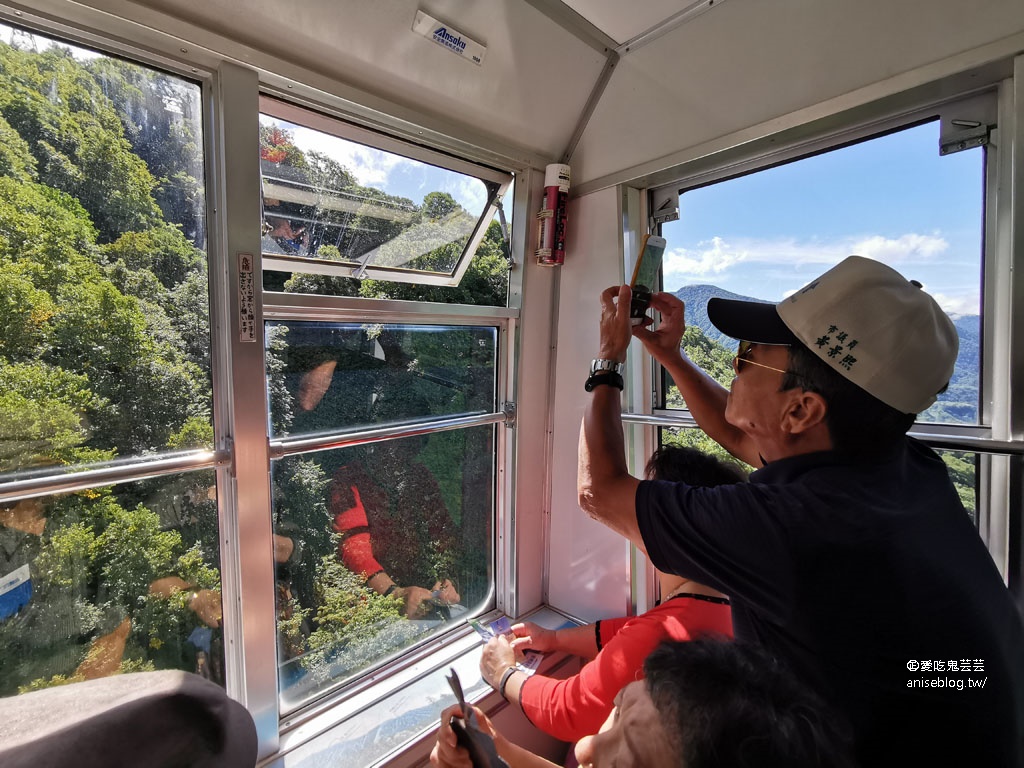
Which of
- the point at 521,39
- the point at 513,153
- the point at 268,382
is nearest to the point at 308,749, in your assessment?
the point at 268,382

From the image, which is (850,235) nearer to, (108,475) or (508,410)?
(508,410)

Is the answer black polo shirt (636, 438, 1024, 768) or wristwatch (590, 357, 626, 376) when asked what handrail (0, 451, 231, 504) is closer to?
wristwatch (590, 357, 626, 376)

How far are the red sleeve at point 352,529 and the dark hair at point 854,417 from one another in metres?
1.56

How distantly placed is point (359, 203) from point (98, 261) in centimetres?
82

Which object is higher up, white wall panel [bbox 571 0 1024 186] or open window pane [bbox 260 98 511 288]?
white wall panel [bbox 571 0 1024 186]

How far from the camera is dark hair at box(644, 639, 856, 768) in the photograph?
0.69 m

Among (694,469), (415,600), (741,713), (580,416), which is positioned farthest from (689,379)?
(415,600)

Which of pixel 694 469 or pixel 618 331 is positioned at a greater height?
pixel 618 331

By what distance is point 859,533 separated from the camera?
866 mm

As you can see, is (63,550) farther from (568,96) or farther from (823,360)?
(568,96)

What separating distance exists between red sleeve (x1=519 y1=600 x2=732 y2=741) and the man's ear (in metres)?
0.69

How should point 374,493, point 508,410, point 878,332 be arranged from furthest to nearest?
point 508,410, point 374,493, point 878,332

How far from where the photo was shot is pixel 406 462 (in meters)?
1.98

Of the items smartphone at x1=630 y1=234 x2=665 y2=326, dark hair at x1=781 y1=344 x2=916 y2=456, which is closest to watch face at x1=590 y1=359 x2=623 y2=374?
smartphone at x1=630 y1=234 x2=665 y2=326
